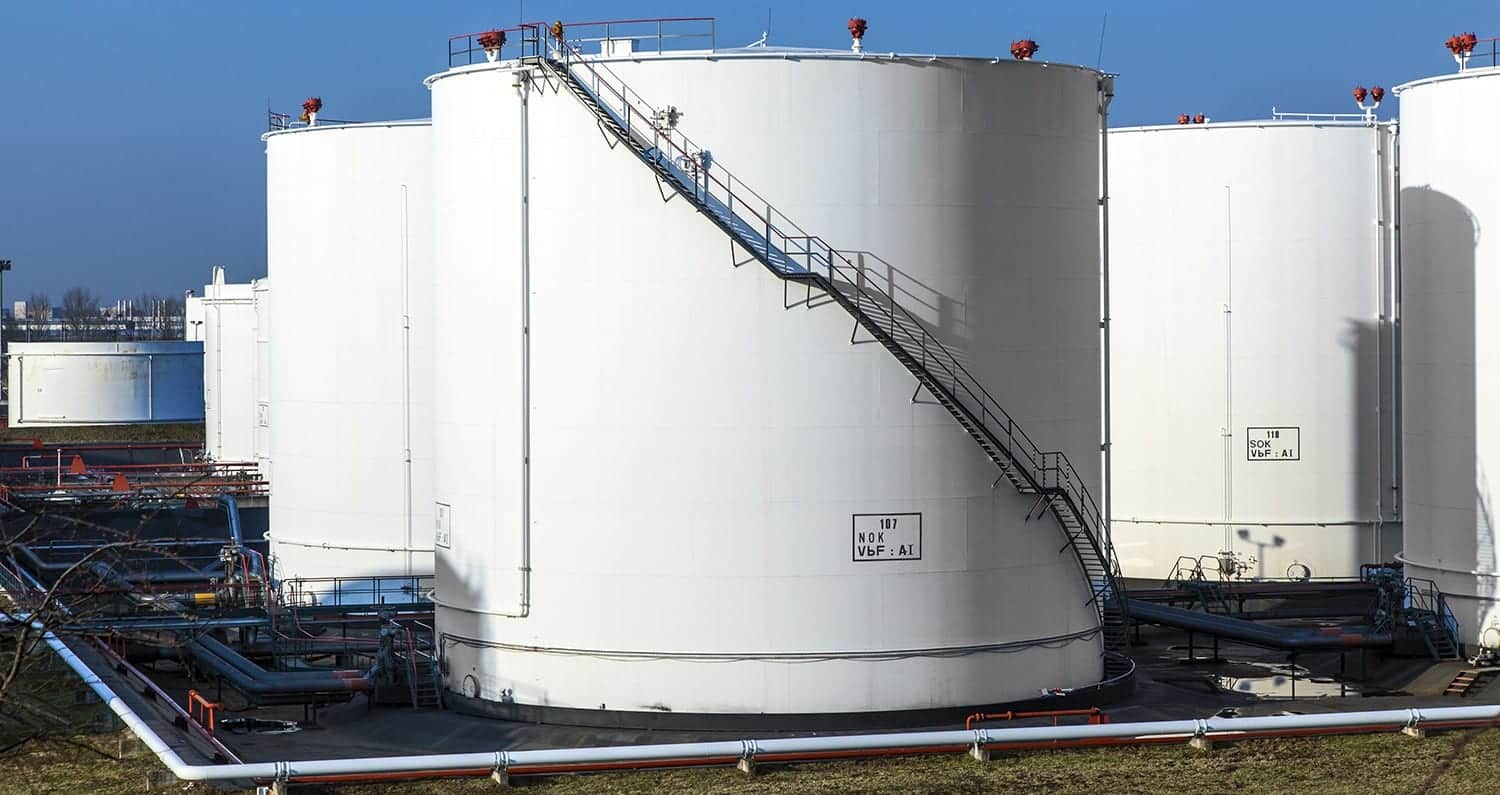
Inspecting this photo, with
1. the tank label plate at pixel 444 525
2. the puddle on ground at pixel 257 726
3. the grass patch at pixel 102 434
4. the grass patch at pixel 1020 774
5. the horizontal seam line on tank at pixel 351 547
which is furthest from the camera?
the grass patch at pixel 102 434

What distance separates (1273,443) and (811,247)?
20.6m

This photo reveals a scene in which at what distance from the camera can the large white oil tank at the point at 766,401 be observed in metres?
27.9

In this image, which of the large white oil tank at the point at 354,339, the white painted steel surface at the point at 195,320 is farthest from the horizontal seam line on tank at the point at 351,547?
the white painted steel surface at the point at 195,320

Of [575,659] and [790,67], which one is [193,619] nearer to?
[575,659]

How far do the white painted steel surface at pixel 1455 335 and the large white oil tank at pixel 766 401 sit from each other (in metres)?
8.73

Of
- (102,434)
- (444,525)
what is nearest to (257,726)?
(444,525)

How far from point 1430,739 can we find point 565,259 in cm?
1316

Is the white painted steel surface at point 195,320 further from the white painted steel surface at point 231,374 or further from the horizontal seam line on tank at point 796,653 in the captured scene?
the horizontal seam line on tank at point 796,653

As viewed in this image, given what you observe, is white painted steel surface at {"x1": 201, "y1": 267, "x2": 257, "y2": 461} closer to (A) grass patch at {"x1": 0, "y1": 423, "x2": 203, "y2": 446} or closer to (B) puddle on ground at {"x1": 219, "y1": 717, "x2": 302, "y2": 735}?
(A) grass patch at {"x1": 0, "y1": 423, "x2": 203, "y2": 446}

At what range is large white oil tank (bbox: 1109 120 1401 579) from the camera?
44.5 metres

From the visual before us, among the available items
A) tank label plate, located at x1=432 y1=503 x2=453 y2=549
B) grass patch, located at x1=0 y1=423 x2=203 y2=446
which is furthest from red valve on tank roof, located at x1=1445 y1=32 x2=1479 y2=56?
grass patch, located at x1=0 y1=423 x2=203 y2=446

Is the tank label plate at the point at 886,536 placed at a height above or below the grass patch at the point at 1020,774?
above

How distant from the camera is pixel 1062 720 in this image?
2828 cm

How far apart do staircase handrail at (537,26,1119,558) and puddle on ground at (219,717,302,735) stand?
9.64 m
